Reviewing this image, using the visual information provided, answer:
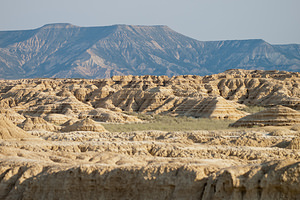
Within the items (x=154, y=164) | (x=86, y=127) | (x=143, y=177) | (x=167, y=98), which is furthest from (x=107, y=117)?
(x=143, y=177)

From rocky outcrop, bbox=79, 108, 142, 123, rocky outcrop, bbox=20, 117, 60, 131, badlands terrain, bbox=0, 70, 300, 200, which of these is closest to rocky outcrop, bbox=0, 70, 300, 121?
rocky outcrop, bbox=79, 108, 142, 123

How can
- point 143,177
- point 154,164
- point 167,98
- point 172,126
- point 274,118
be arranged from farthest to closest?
point 167,98
point 172,126
point 274,118
point 154,164
point 143,177

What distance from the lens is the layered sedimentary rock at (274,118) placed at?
37906 millimetres

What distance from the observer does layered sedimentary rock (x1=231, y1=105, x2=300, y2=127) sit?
3791 cm

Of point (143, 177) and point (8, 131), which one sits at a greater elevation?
point (143, 177)

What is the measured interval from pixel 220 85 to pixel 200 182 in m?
87.7

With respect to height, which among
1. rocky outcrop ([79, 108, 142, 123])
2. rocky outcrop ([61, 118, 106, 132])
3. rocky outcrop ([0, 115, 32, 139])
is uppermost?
rocky outcrop ([0, 115, 32, 139])

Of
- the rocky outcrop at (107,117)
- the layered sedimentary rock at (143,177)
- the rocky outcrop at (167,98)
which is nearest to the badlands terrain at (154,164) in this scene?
the layered sedimentary rock at (143,177)

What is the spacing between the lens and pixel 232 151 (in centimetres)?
1927

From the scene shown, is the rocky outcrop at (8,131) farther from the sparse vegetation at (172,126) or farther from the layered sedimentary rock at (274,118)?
the layered sedimentary rock at (274,118)

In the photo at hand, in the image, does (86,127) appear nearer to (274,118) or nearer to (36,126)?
(36,126)

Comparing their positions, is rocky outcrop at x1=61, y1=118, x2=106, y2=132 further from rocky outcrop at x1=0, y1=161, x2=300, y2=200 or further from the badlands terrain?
rocky outcrop at x1=0, y1=161, x2=300, y2=200

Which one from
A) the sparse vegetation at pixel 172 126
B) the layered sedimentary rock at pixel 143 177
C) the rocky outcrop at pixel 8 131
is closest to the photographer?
the layered sedimentary rock at pixel 143 177

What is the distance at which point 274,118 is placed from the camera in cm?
3853
